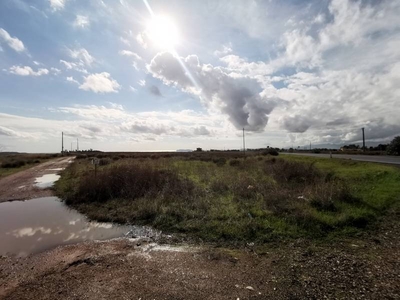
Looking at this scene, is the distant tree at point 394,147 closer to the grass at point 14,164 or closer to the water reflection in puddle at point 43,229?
the water reflection in puddle at point 43,229

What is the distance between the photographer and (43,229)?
831cm

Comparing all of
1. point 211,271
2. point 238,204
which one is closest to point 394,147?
point 238,204

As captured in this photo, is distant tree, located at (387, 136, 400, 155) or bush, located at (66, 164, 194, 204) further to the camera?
distant tree, located at (387, 136, 400, 155)

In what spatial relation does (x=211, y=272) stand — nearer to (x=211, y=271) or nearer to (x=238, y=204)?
(x=211, y=271)

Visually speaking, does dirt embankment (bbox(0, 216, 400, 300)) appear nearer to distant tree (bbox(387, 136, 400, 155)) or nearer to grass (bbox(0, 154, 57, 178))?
grass (bbox(0, 154, 57, 178))

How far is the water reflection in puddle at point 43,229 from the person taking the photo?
6.92 m

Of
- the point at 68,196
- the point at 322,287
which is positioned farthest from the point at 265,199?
the point at 68,196

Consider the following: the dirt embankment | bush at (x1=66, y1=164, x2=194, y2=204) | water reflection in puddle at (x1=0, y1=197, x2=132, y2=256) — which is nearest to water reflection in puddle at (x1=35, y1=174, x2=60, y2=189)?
bush at (x1=66, y1=164, x2=194, y2=204)

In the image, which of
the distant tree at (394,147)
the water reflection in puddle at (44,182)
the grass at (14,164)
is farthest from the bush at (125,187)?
the distant tree at (394,147)

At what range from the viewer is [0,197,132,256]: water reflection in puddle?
22.7 ft

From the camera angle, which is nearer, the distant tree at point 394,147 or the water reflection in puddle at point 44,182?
the water reflection in puddle at point 44,182

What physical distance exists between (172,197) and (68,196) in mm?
5660

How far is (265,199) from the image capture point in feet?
32.4

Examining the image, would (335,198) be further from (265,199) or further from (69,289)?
(69,289)
